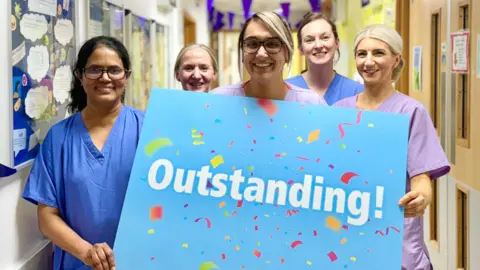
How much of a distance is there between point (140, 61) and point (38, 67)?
2.24 metres

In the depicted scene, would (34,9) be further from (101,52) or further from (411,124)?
(411,124)

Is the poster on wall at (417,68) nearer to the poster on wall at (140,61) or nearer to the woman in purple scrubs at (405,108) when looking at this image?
the poster on wall at (140,61)

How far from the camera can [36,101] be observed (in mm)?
1927

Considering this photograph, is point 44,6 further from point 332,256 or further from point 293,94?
point 332,256

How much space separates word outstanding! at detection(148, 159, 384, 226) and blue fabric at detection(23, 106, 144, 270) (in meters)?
0.18

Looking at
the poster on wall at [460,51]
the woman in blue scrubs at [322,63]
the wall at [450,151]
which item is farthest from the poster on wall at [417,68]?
the woman in blue scrubs at [322,63]

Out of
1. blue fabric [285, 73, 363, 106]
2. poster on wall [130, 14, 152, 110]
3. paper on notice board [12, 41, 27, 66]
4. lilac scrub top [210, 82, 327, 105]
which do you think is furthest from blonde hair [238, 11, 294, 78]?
poster on wall [130, 14, 152, 110]

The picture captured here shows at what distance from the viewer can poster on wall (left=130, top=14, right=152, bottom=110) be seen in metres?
3.89

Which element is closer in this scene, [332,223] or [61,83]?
[332,223]

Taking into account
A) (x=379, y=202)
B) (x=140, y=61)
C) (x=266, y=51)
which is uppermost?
(x=140, y=61)

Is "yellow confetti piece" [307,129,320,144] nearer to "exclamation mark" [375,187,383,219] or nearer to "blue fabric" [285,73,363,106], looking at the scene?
"exclamation mark" [375,187,383,219]

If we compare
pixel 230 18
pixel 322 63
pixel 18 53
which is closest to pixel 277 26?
pixel 18 53

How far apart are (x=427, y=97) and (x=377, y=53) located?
83.1 inches

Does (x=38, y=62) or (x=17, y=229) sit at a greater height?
(x=38, y=62)
